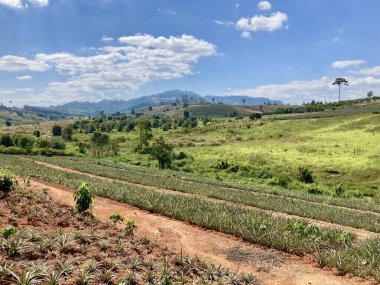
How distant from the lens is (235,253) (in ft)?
45.0

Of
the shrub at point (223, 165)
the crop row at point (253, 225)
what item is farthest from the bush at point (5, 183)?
the shrub at point (223, 165)

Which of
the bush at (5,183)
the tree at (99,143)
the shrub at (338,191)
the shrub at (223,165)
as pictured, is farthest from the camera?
the tree at (99,143)

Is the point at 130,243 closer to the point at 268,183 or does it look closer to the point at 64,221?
the point at 64,221

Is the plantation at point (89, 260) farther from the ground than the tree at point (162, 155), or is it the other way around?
the plantation at point (89, 260)

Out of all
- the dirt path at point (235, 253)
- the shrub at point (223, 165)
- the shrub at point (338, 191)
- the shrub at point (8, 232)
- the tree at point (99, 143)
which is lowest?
the shrub at point (338, 191)

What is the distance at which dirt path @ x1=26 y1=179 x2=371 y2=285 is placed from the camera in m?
11.8

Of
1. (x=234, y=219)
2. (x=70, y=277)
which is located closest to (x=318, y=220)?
(x=234, y=219)

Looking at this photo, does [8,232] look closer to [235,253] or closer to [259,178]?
[235,253]

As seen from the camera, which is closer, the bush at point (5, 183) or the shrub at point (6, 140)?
the bush at point (5, 183)

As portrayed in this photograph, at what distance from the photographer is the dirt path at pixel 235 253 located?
1176 centimetres

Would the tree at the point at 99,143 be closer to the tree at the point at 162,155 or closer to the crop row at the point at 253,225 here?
the tree at the point at 162,155

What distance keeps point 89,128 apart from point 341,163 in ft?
394

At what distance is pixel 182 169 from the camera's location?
7256 cm

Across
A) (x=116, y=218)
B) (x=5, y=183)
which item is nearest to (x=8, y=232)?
(x=116, y=218)
